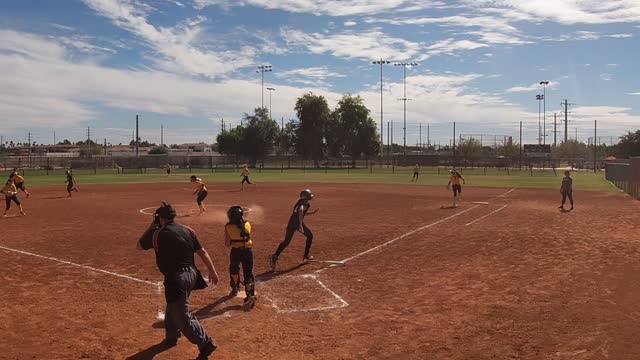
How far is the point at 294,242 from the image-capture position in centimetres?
1605

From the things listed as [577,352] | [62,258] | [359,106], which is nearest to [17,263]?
[62,258]

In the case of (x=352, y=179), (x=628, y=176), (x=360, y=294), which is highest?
(x=628, y=176)

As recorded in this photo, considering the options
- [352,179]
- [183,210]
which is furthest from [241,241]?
[352,179]

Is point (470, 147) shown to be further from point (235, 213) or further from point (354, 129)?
point (235, 213)

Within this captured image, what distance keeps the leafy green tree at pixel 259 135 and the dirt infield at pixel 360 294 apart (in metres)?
Answer: 87.8

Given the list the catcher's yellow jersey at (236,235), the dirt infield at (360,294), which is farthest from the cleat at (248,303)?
the catcher's yellow jersey at (236,235)

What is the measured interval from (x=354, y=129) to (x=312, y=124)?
8.55 meters

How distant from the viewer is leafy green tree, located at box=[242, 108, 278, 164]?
354 feet

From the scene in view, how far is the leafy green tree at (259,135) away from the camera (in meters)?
108

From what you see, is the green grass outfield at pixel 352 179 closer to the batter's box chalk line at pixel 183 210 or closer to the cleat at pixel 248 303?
the batter's box chalk line at pixel 183 210

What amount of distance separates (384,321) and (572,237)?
10996 millimetres

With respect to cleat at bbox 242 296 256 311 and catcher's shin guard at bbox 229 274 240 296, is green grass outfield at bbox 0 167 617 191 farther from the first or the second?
cleat at bbox 242 296 256 311

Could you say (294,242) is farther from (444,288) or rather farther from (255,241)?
(444,288)

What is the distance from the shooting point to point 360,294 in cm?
1024
